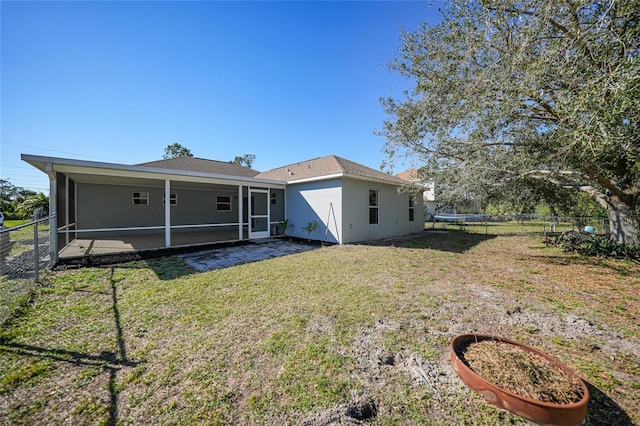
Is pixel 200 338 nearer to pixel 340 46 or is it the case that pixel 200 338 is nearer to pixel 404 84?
pixel 404 84

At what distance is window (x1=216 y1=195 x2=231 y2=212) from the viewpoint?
562 inches

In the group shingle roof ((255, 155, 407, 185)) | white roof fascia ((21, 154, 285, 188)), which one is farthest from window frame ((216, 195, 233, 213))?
white roof fascia ((21, 154, 285, 188))

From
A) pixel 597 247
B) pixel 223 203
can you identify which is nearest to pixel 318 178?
pixel 223 203

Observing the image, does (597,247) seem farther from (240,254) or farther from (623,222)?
(240,254)

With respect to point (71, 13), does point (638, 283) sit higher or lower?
lower

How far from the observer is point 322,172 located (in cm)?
1007

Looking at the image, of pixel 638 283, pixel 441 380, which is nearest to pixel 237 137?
pixel 441 380

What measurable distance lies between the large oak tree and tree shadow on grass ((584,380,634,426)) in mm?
3570

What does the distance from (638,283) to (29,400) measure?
9540 mm

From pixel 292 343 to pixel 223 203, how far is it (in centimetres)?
1307

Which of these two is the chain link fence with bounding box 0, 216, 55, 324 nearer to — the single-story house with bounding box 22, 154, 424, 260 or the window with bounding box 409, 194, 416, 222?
the single-story house with bounding box 22, 154, 424, 260

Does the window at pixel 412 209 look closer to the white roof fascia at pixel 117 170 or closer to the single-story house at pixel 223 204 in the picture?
the single-story house at pixel 223 204

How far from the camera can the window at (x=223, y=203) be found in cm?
1427

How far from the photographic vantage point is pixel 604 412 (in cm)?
186
